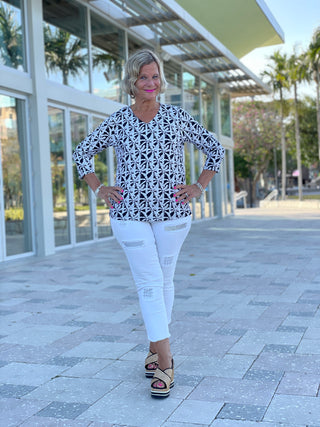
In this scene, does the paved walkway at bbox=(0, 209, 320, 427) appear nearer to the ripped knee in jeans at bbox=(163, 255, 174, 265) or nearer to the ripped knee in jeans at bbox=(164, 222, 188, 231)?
the ripped knee in jeans at bbox=(163, 255, 174, 265)

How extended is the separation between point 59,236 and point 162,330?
7.88 metres

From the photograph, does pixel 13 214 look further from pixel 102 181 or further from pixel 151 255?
pixel 151 255

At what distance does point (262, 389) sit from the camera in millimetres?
3125

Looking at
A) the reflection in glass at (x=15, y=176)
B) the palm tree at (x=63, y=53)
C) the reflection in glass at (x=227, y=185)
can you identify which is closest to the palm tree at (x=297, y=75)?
the reflection in glass at (x=227, y=185)

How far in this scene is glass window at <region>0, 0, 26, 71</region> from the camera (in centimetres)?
917

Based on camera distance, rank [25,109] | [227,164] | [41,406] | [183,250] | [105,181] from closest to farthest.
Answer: [41,406] < [25,109] < [183,250] < [105,181] < [227,164]

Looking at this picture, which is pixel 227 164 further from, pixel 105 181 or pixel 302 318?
pixel 302 318

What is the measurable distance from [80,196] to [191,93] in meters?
7.53

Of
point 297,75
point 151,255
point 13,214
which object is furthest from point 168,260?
point 297,75

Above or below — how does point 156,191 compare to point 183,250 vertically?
above

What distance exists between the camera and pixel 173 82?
646 inches

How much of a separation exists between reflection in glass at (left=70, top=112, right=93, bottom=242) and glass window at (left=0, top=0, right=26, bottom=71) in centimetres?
193

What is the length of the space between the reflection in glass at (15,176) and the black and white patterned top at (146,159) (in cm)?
632

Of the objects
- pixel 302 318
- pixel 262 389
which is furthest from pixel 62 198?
pixel 262 389
